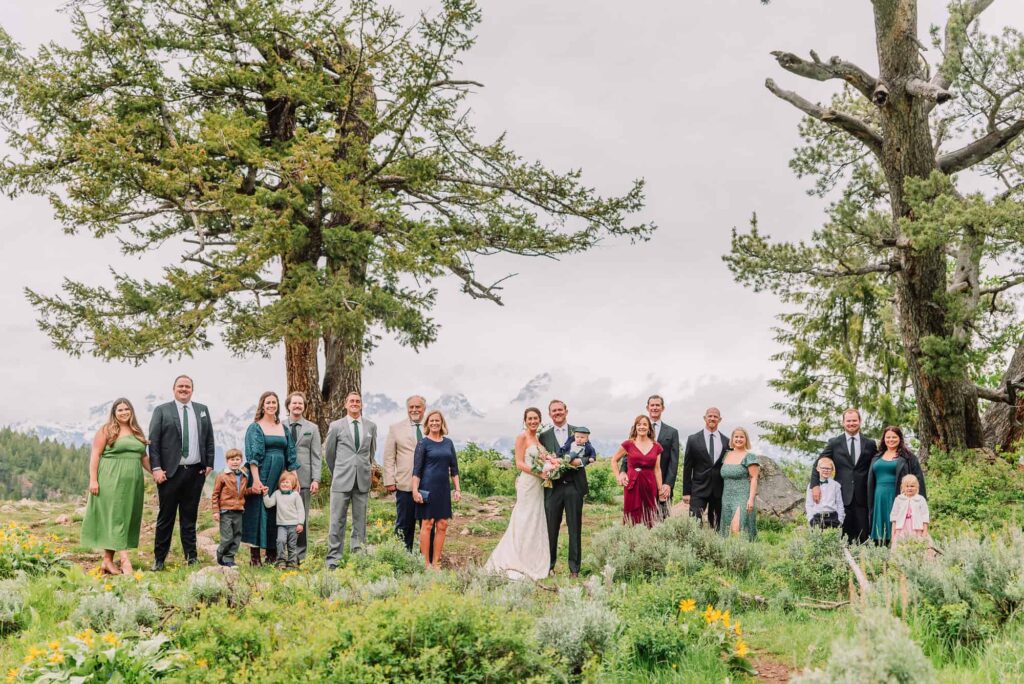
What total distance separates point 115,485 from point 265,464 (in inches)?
61.0

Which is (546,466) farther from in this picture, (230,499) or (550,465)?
(230,499)

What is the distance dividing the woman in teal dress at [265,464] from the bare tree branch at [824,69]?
9.29 metres

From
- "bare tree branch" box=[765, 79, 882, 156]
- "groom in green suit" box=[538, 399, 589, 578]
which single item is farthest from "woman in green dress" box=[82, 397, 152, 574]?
"bare tree branch" box=[765, 79, 882, 156]

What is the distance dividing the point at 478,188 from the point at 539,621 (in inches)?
491

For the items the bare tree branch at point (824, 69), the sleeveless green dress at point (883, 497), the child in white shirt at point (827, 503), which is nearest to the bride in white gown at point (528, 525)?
the child in white shirt at point (827, 503)

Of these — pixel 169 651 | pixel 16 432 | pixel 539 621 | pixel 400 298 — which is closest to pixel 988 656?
pixel 539 621

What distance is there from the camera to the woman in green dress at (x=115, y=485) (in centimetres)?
910

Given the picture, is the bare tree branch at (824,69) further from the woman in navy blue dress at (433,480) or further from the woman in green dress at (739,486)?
the woman in navy blue dress at (433,480)

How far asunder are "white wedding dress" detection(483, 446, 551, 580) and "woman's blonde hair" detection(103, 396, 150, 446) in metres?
4.07

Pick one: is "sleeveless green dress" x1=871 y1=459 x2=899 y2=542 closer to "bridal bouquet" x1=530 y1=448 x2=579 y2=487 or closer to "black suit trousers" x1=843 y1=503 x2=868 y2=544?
"black suit trousers" x1=843 y1=503 x2=868 y2=544

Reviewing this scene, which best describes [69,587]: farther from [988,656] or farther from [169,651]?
[988,656]

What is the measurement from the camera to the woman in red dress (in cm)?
976

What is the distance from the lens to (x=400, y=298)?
49.3 ft

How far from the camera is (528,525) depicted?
9.48 meters
